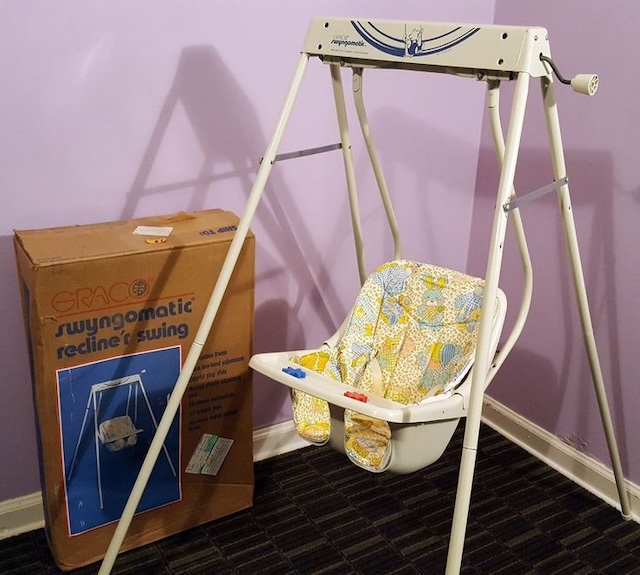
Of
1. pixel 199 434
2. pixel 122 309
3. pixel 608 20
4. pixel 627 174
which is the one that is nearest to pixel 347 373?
pixel 199 434

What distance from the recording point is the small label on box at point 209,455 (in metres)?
1.79

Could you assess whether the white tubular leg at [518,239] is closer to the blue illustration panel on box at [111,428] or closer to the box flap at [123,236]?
the box flap at [123,236]

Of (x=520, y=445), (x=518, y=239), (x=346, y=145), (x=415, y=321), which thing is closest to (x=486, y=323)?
(x=518, y=239)

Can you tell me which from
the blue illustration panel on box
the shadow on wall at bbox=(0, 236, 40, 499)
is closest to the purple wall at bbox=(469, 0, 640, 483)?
the blue illustration panel on box

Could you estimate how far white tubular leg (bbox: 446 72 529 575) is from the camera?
116 centimetres

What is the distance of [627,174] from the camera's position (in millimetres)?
1824

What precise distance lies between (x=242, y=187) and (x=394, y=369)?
25.5 inches

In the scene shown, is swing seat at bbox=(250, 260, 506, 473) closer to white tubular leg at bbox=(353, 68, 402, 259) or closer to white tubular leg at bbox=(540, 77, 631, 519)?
white tubular leg at bbox=(353, 68, 402, 259)

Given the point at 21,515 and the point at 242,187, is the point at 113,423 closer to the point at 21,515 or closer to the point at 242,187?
the point at 21,515

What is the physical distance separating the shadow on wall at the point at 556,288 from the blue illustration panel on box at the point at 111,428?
1.15 meters

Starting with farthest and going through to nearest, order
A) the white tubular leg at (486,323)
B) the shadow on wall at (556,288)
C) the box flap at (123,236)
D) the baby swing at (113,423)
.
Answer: the shadow on wall at (556,288) → the baby swing at (113,423) → the box flap at (123,236) → the white tubular leg at (486,323)

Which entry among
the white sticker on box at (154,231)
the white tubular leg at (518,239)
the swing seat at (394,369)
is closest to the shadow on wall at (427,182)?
the swing seat at (394,369)

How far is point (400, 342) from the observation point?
68.2 inches

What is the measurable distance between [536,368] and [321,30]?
1.31 metres
